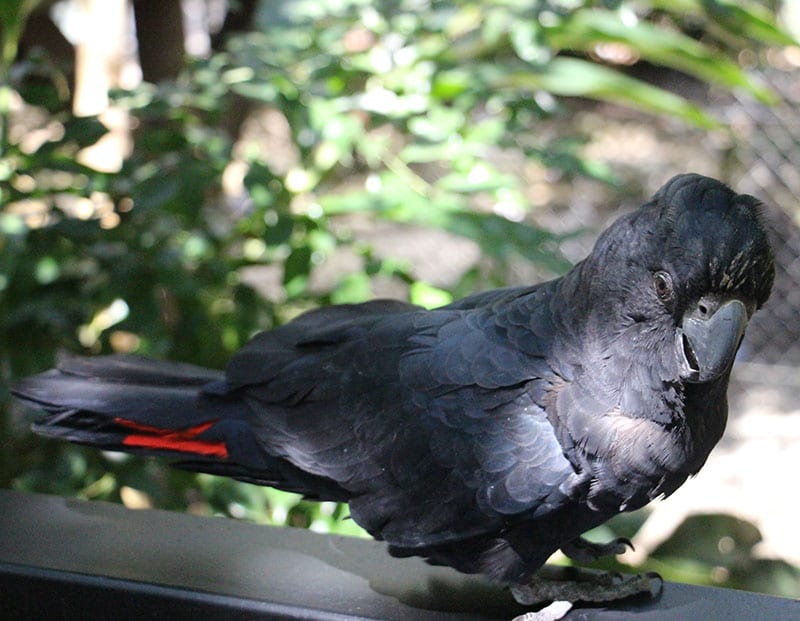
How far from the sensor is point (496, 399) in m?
1.15

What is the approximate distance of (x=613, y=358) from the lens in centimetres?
108

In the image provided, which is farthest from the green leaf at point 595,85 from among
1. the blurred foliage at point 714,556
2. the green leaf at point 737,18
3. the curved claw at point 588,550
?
the curved claw at point 588,550

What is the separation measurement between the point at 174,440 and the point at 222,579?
0.22 metres

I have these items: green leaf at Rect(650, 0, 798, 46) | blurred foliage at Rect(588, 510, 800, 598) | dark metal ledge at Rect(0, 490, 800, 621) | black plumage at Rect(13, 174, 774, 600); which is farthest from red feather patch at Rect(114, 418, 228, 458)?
green leaf at Rect(650, 0, 798, 46)

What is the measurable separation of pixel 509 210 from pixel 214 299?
0.64 meters

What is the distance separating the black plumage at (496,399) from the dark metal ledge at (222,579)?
0.23 feet

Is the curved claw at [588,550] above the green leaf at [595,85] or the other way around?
the other way around

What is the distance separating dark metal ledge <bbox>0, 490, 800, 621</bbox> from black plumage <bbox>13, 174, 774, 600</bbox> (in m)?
0.07

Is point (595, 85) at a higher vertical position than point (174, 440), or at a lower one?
higher

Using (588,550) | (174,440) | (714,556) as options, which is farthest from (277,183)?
(714,556)

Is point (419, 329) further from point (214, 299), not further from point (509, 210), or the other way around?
point (214, 299)

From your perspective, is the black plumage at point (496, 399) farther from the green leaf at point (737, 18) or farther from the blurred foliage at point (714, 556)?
the green leaf at point (737, 18)

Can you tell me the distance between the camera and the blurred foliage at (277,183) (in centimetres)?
165

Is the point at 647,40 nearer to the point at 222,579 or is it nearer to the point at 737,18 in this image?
the point at 737,18
